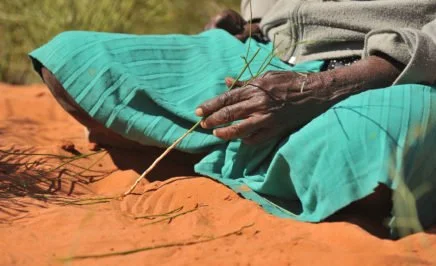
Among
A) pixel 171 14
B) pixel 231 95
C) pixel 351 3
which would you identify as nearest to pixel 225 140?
pixel 231 95

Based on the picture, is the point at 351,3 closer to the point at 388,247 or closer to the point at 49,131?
the point at 388,247

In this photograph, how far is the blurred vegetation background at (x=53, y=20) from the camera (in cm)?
498

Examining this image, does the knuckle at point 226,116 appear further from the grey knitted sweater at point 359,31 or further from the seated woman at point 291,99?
the grey knitted sweater at point 359,31

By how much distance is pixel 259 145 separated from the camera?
2980mm

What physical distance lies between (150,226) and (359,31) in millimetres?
1030

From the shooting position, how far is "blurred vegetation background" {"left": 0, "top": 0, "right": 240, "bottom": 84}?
4.98 meters

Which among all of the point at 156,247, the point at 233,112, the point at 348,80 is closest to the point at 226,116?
the point at 233,112

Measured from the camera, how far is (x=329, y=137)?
272cm

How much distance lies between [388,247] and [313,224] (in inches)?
10.8

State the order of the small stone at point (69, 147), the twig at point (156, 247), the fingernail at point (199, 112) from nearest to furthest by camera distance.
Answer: the twig at point (156, 247)
the fingernail at point (199, 112)
the small stone at point (69, 147)

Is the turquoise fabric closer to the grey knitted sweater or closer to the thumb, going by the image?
the grey knitted sweater

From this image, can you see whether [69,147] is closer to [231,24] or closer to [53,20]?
[231,24]

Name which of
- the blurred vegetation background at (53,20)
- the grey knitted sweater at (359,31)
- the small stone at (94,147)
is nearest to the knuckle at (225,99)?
the grey knitted sweater at (359,31)

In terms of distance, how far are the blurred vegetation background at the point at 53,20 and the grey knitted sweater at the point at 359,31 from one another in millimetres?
1778
